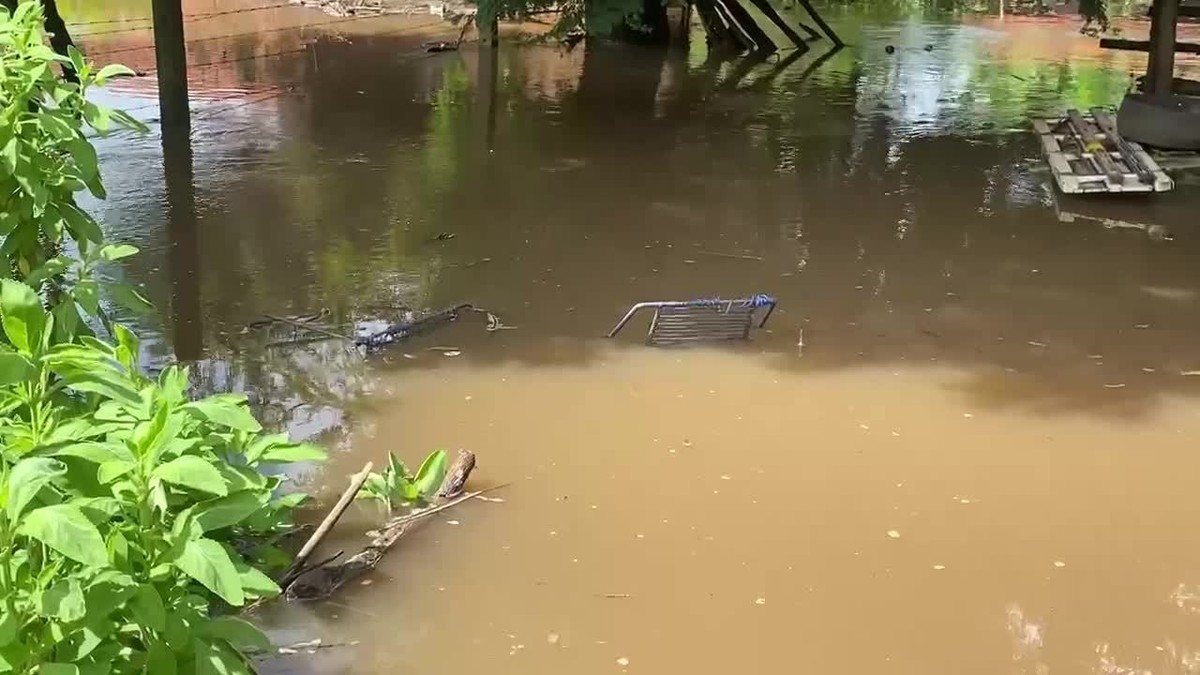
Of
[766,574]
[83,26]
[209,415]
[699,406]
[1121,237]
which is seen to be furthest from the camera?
Answer: [83,26]

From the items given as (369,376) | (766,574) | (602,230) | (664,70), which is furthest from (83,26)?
(766,574)

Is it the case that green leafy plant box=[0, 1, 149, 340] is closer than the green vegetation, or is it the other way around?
the green vegetation

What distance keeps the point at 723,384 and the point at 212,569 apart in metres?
3.70

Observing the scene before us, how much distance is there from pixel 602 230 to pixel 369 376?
295 cm

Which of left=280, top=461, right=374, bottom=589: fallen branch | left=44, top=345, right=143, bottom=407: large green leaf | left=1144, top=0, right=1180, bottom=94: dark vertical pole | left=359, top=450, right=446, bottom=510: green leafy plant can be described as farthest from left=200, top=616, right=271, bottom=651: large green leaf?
left=1144, top=0, right=1180, bottom=94: dark vertical pole

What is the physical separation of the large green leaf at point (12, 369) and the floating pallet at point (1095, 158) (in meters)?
8.13

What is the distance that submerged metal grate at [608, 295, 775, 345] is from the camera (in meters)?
6.14

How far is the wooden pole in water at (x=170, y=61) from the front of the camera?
10852mm

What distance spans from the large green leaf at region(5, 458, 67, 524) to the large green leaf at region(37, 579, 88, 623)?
5.9 inches

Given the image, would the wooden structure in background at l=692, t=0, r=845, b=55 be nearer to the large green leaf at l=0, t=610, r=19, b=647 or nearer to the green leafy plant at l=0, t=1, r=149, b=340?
the green leafy plant at l=0, t=1, r=149, b=340

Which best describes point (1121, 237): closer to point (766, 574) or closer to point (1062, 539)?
point (1062, 539)

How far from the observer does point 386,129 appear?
11.6 m

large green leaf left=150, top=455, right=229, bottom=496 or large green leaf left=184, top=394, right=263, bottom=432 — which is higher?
large green leaf left=184, top=394, right=263, bottom=432

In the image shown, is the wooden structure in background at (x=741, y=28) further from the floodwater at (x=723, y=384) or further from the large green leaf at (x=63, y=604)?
the large green leaf at (x=63, y=604)
